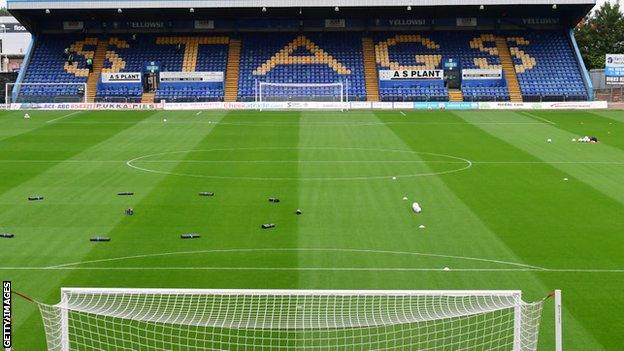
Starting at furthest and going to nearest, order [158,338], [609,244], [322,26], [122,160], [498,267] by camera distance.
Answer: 1. [322,26]
2. [122,160]
3. [609,244]
4. [498,267]
5. [158,338]

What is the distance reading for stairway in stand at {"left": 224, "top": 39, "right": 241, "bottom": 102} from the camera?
66.9m

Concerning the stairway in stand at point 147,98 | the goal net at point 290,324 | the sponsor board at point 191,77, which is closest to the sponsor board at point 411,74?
the sponsor board at point 191,77

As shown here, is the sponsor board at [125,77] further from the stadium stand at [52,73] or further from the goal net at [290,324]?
the goal net at [290,324]

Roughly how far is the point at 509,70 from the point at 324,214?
150ft

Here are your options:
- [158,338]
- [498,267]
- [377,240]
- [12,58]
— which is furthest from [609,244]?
[12,58]

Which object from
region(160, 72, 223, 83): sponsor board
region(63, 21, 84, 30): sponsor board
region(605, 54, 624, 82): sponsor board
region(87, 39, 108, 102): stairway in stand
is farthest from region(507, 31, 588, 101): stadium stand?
region(63, 21, 84, 30): sponsor board

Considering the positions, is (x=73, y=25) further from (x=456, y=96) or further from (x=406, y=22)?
(x=456, y=96)

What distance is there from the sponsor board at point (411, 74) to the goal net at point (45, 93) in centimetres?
2134

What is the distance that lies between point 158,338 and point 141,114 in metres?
44.8

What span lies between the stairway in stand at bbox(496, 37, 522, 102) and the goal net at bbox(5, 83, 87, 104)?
98.2 feet

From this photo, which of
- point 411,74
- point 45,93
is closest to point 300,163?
point 411,74

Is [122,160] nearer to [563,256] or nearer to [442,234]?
[442,234]

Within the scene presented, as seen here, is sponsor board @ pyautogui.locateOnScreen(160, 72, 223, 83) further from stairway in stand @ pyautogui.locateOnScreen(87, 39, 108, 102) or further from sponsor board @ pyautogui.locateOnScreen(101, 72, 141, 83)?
stairway in stand @ pyautogui.locateOnScreen(87, 39, 108, 102)

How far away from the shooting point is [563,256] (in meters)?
21.4
